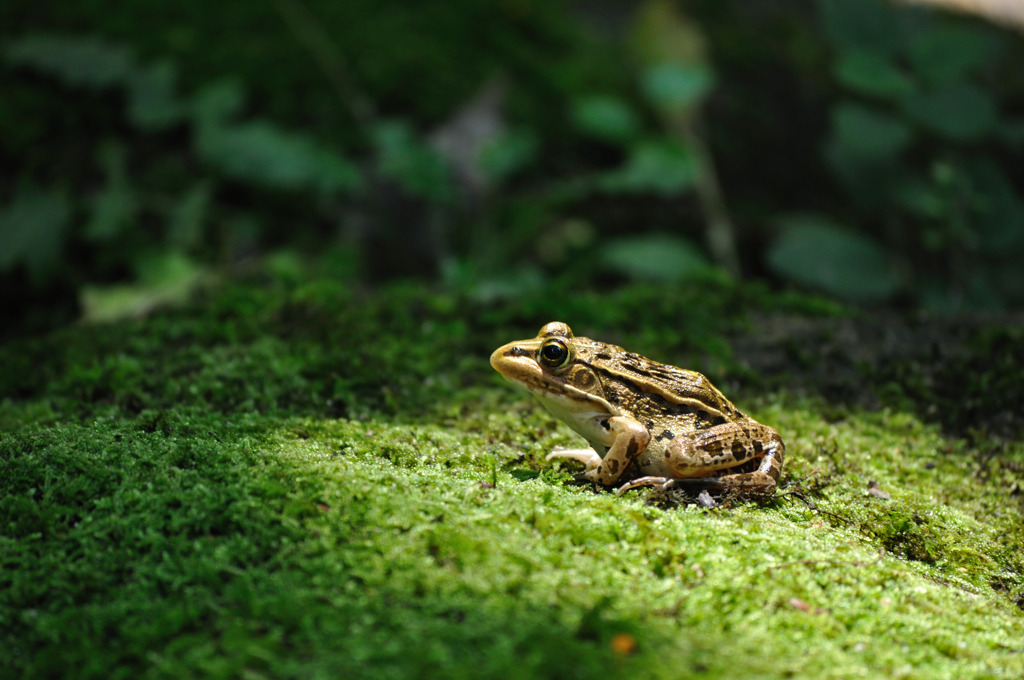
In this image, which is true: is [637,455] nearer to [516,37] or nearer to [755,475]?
[755,475]

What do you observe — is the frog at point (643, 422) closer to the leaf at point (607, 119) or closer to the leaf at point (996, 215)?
the leaf at point (607, 119)

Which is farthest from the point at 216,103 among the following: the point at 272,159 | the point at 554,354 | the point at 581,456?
the point at 581,456

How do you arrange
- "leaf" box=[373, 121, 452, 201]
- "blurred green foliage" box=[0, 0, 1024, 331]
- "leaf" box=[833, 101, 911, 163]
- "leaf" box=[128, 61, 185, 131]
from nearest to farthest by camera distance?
"leaf" box=[833, 101, 911, 163] < "blurred green foliage" box=[0, 0, 1024, 331] < "leaf" box=[373, 121, 452, 201] < "leaf" box=[128, 61, 185, 131]

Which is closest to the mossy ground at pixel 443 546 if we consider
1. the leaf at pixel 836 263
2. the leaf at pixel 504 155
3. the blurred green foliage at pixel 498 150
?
the leaf at pixel 836 263

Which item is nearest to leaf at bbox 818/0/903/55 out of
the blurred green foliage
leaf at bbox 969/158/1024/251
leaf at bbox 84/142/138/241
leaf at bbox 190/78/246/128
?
the blurred green foliage

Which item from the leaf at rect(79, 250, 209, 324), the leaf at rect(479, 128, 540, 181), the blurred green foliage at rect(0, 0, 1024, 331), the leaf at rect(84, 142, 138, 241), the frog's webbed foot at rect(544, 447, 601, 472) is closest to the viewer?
the frog's webbed foot at rect(544, 447, 601, 472)

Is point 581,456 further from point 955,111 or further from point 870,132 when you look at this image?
point 955,111

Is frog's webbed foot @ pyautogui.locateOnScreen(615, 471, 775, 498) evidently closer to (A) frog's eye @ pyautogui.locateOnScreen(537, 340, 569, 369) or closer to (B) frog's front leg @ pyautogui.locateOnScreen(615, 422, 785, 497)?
(B) frog's front leg @ pyautogui.locateOnScreen(615, 422, 785, 497)
